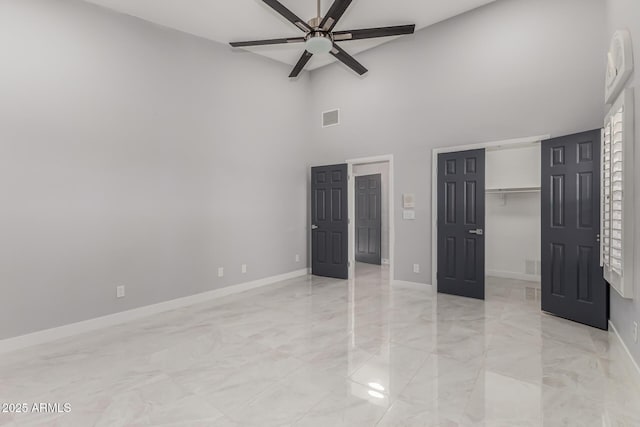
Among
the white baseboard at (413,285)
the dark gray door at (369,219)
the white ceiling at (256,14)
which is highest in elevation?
the white ceiling at (256,14)

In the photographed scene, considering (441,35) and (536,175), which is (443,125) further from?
(536,175)

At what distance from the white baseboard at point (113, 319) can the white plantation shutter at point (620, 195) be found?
178 inches

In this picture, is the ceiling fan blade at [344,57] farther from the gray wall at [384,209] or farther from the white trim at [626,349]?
the white trim at [626,349]

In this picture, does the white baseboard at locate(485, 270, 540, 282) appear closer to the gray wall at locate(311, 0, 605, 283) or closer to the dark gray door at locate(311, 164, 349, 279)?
the gray wall at locate(311, 0, 605, 283)

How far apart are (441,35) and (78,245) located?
5555mm

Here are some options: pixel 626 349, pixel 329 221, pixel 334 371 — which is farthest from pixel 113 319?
pixel 626 349

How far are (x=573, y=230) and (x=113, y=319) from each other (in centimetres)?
538

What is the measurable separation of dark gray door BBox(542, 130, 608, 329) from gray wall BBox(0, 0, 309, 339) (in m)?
4.04

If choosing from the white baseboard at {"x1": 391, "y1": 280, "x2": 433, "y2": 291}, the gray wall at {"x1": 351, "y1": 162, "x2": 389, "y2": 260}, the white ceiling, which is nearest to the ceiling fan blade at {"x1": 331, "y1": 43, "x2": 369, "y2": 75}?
the white ceiling

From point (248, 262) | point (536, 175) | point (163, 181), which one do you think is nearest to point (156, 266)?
Answer: point (163, 181)

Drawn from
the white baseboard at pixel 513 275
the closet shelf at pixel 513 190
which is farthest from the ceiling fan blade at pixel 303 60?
the white baseboard at pixel 513 275

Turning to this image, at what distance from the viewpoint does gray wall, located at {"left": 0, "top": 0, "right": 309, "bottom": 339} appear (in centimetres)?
316

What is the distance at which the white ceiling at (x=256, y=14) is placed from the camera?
3865 millimetres

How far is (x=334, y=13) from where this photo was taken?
3.09 meters
